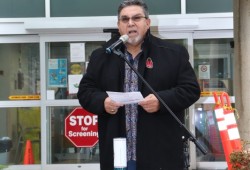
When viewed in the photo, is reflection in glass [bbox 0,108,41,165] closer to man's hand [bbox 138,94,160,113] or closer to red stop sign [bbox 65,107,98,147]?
red stop sign [bbox 65,107,98,147]

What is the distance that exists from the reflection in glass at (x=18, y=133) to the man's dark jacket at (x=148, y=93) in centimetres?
447

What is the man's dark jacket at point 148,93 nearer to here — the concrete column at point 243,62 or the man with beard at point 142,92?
the man with beard at point 142,92

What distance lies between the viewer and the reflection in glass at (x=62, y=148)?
741 cm

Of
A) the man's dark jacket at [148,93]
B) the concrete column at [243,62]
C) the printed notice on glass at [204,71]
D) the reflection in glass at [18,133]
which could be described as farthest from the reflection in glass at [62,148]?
the man's dark jacket at [148,93]

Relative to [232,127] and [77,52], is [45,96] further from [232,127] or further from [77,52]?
[232,127]

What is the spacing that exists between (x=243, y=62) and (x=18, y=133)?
3.84m

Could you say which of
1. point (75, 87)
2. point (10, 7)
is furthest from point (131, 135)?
point (10, 7)

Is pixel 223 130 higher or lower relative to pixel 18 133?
higher

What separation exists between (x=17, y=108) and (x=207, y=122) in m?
2.74

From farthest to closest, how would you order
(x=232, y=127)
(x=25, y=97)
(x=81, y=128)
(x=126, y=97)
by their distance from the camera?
(x=25, y=97), (x=81, y=128), (x=232, y=127), (x=126, y=97)

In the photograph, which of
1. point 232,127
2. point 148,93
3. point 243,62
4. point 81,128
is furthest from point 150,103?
point 81,128

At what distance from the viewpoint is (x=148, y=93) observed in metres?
3.04

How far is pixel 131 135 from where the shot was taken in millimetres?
Result: 3080

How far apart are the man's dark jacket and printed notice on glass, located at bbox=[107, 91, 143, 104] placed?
10cm
